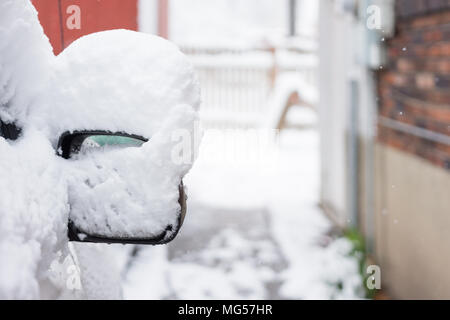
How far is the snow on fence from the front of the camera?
12125 mm

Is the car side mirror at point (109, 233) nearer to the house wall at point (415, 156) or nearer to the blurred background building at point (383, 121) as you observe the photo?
the blurred background building at point (383, 121)

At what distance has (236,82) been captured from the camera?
12.3 m

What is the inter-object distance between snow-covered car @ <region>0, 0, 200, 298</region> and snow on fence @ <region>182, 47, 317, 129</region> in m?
10.8

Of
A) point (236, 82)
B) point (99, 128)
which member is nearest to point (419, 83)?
point (99, 128)

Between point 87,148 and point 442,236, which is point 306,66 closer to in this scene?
point 442,236

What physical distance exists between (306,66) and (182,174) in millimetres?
11782

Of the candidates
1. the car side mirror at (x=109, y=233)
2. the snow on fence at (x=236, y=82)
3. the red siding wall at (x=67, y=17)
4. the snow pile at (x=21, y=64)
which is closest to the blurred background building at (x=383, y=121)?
the red siding wall at (x=67, y=17)

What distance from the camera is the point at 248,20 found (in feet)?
91.1

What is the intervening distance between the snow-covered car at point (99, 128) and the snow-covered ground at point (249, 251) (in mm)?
2644

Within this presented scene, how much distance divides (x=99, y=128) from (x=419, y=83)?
2742mm

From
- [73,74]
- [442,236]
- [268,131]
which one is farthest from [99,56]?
[268,131]

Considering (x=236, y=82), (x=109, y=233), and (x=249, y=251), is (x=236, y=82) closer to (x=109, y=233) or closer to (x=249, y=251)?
(x=249, y=251)

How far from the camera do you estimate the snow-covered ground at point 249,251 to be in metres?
3.99

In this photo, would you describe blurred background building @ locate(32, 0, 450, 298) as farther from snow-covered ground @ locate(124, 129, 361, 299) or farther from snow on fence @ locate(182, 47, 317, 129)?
snow on fence @ locate(182, 47, 317, 129)
